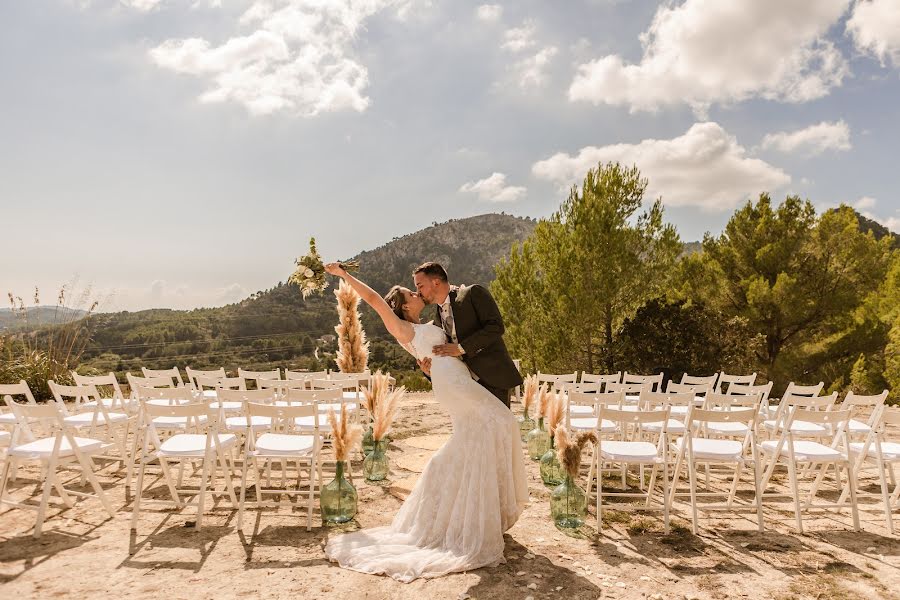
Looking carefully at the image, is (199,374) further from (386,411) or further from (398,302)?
(398,302)

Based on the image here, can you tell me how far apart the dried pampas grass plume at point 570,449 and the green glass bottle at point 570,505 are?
0.18m

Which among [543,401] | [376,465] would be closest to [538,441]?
[543,401]

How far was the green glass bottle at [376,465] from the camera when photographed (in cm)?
576

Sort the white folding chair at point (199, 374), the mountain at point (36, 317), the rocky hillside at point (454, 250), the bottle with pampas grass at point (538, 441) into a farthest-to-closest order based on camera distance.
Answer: the rocky hillside at point (454, 250) < the mountain at point (36, 317) < the white folding chair at point (199, 374) < the bottle with pampas grass at point (538, 441)

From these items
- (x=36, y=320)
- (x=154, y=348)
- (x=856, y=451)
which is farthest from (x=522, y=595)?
(x=154, y=348)

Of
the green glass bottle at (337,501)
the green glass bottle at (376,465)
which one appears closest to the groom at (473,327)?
the green glass bottle at (337,501)

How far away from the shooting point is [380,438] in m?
5.68

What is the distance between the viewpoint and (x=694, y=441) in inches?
181

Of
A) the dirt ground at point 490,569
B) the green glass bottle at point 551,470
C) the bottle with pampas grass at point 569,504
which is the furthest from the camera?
the green glass bottle at point 551,470

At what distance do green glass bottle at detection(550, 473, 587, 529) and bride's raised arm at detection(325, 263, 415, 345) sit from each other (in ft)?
5.76

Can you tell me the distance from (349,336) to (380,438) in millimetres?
4646

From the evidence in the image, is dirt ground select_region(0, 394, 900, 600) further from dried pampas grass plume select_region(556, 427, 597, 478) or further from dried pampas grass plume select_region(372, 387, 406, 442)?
dried pampas grass plume select_region(372, 387, 406, 442)

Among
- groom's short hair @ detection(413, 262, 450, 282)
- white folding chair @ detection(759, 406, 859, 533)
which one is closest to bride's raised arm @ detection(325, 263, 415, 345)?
groom's short hair @ detection(413, 262, 450, 282)

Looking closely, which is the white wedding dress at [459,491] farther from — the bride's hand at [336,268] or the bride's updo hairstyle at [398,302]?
the bride's hand at [336,268]
